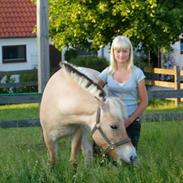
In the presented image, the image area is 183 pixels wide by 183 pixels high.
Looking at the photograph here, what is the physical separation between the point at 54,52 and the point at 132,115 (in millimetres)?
21725

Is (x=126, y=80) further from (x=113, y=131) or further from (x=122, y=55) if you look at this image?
(x=113, y=131)

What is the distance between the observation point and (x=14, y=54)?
2731 centimetres

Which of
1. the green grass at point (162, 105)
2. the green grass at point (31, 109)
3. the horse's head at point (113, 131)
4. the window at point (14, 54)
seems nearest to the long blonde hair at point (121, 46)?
the horse's head at point (113, 131)

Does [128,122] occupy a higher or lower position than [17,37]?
lower

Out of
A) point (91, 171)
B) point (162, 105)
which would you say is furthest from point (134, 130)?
point (162, 105)

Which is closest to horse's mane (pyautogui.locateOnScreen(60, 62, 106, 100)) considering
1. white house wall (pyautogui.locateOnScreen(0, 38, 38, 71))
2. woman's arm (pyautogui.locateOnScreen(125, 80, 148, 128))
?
woman's arm (pyautogui.locateOnScreen(125, 80, 148, 128))

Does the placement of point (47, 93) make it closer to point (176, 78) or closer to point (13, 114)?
point (13, 114)

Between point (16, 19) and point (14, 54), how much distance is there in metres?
1.51

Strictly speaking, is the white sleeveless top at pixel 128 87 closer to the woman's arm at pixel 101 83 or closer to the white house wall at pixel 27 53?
the woman's arm at pixel 101 83

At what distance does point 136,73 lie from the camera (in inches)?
247

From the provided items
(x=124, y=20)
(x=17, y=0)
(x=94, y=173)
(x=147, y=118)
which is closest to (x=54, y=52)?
(x=17, y=0)

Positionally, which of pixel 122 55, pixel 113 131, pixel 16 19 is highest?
pixel 16 19

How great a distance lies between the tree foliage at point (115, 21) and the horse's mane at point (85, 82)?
38.0 feet

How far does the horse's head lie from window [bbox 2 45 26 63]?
2134 cm
